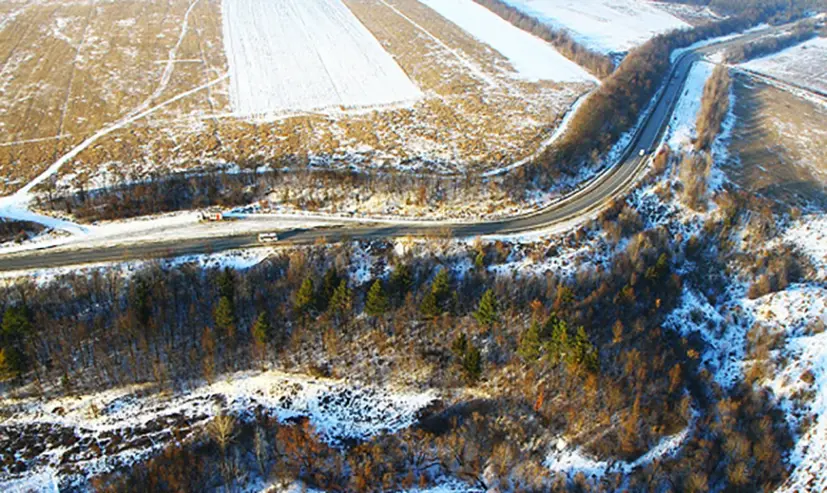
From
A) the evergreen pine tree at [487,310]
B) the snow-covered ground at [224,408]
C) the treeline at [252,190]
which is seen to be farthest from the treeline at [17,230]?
the evergreen pine tree at [487,310]

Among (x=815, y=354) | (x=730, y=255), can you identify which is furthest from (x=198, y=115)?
(x=815, y=354)

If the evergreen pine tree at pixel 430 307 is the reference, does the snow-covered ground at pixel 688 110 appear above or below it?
above

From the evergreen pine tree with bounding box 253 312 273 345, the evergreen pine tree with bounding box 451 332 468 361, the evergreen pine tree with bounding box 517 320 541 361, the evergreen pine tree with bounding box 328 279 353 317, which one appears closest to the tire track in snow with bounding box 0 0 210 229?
→ the evergreen pine tree with bounding box 253 312 273 345

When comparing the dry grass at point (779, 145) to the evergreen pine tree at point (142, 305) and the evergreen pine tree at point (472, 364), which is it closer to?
the evergreen pine tree at point (472, 364)

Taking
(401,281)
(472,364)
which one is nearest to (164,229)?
(401,281)

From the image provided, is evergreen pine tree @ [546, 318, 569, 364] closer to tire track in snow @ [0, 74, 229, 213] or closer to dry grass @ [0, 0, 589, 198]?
dry grass @ [0, 0, 589, 198]

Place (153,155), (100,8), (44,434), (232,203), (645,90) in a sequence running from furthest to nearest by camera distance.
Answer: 1. (100,8)
2. (645,90)
3. (153,155)
4. (232,203)
5. (44,434)

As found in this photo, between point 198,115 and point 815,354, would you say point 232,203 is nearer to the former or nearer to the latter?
point 198,115
